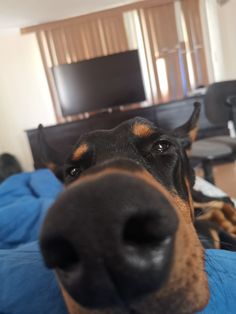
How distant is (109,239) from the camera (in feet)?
→ 1.30

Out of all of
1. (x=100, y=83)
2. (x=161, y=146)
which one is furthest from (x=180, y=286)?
(x=100, y=83)

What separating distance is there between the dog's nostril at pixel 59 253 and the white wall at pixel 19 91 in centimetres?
492

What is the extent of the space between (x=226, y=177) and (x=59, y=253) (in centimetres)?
370

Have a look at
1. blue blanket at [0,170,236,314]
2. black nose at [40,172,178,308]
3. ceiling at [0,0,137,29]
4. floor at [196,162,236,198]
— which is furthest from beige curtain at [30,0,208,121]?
black nose at [40,172,178,308]

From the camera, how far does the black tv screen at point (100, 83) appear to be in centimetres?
488

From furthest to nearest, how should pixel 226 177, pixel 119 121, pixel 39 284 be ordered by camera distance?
pixel 119 121
pixel 226 177
pixel 39 284

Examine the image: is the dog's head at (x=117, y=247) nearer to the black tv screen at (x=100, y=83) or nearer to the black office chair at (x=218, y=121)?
the black office chair at (x=218, y=121)

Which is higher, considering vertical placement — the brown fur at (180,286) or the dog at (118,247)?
the dog at (118,247)

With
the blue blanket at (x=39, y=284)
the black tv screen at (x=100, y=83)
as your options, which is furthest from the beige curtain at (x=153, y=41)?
the blue blanket at (x=39, y=284)

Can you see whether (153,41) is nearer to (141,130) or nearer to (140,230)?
(141,130)

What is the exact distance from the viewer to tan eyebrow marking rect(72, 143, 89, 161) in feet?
3.11

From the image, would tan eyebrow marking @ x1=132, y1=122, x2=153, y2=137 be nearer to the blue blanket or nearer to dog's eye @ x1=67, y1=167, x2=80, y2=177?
dog's eye @ x1=67, y1=167, x2=80, y2=177

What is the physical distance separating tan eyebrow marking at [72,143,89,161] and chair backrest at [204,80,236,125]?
1.95 metres

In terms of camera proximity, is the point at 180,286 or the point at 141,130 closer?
the point at 180,286
